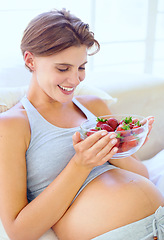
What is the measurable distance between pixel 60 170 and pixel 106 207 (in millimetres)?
236

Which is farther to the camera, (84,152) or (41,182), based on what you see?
(41,182)

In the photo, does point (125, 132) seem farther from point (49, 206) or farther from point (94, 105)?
point (94, 105)

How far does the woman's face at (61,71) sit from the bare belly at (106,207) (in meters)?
0.38

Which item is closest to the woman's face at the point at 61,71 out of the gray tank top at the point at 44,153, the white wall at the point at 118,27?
the gray tank top at the point at 44,153

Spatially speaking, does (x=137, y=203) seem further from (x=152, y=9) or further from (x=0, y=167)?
(x=152, y=9)

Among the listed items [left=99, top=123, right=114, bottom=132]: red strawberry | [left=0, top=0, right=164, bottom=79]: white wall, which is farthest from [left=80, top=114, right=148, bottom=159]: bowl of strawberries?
[left=0, top=0, right=164, bottom=79]: white wall

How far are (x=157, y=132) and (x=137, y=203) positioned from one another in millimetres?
938

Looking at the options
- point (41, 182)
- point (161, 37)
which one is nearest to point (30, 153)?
point (41, 182)

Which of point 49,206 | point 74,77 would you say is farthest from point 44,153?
point 74,77

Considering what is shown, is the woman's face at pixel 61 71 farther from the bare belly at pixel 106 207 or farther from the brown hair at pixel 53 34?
the bare belly at pixel 106 207

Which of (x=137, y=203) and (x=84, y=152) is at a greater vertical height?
(x=84, y=152)

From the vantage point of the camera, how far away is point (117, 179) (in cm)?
131

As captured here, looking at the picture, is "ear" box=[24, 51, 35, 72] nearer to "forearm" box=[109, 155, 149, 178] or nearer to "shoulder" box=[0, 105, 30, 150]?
"shoulder" box=[0, 105, 30, 150]

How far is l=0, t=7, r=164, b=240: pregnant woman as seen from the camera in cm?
116
